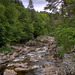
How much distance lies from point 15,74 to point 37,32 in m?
27.5

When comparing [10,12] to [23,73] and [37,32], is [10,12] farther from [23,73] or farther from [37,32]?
[37,32]

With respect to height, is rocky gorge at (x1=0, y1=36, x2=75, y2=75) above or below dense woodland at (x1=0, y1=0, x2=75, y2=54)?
below

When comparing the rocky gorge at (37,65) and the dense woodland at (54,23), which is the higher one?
the dense woodland at (54,23)

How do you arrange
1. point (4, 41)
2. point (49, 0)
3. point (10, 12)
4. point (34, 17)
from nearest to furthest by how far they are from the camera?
1. point (49, 0)
2. point (4, 41)
3. point (10, 12)
4. point (34, 17)

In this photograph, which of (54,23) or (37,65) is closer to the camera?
(54,23)

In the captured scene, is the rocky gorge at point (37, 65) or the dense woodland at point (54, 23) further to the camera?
the dense woodland at point (54, 23)

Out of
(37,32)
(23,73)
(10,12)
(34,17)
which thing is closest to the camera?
(23,73)

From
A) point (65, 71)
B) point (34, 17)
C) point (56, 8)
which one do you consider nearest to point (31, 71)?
point (65, 71)

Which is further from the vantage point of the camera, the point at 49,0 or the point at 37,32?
the point at 37,32

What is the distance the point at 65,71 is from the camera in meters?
5.22

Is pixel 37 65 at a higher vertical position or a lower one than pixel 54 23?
lower

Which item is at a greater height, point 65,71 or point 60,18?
point 60,18

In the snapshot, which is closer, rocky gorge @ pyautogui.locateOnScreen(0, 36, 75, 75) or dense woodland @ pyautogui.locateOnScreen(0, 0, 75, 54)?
rocky gorge @ pyautogui.locateOnScreen(0, 36, 75, 75)

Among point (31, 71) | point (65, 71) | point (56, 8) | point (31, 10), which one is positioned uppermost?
point (31, 10)
